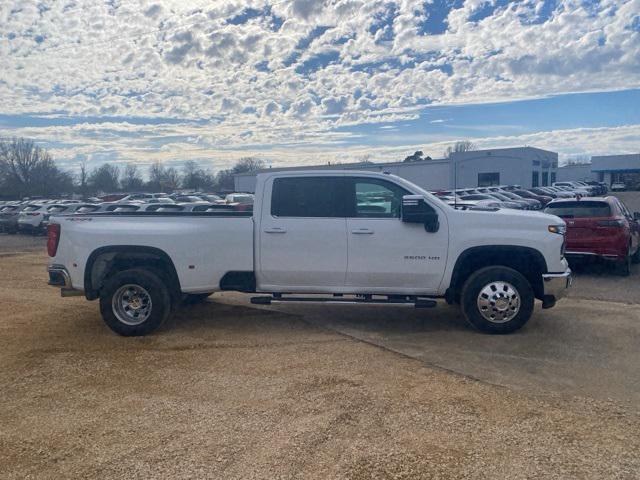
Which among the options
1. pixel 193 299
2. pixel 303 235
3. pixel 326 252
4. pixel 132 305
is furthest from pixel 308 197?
pixel 193 299

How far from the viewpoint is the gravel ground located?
380cm

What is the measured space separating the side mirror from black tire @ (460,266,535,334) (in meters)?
0.79

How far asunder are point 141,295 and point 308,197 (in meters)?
2.42

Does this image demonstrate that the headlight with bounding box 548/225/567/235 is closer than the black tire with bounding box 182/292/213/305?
Yes

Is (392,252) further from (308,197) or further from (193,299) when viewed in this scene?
(193,299)

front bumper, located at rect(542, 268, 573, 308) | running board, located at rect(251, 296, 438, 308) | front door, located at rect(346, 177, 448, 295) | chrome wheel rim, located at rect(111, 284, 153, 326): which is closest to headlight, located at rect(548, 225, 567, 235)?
front bumper, located at rect(542, 268, 573, 308)

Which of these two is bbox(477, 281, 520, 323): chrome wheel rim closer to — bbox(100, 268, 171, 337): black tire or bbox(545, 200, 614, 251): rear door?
bbox(100, 268, 171, 337): black tire

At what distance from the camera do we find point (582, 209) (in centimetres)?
1134

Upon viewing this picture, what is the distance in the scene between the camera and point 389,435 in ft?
13.8

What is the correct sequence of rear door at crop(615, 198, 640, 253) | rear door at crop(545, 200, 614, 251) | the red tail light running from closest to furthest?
the red tail light
rear door at crop(545, 200, 614, 251)
rear door at crop(615, 198, 640, 253)

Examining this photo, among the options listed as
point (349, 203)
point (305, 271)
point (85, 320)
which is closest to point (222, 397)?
point (305, 271)

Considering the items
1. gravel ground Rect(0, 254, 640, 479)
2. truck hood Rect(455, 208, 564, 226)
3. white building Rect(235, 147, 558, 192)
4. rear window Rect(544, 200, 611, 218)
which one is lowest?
gravel ground Rect(0, 254, 640, 479)

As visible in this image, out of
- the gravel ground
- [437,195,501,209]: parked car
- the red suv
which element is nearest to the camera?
the gravel ground

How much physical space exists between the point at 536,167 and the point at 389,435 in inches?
2826
